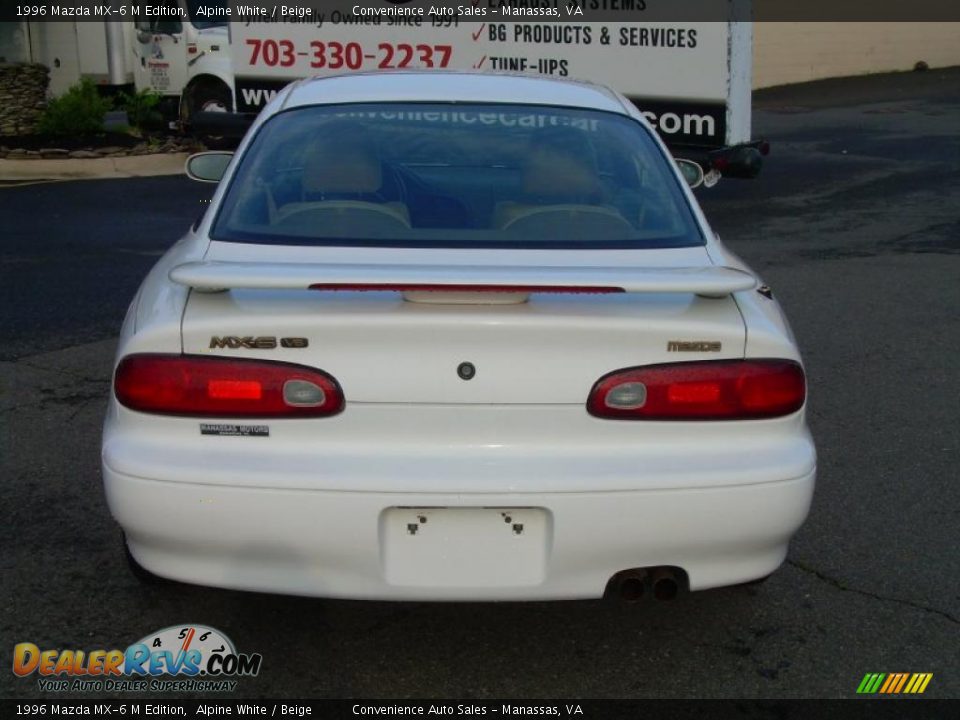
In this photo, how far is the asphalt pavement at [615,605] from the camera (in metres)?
3.62

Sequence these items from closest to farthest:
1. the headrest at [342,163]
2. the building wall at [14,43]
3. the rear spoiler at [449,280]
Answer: the rear spoiler at [449,280], the headrest at [342,163], the building wall at [14,43]

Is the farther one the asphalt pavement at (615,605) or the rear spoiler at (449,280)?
the asphalt pavement at (615,605)

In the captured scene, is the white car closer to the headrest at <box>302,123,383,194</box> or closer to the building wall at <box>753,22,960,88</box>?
the headrest at <box>302,123,383,194</box>

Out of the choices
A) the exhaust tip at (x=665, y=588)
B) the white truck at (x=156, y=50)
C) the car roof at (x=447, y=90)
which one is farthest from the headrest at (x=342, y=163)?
the white truck at (x=156, y=50)

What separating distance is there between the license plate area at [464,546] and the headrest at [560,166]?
132 centimetres

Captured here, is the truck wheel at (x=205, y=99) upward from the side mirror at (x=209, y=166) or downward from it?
downward

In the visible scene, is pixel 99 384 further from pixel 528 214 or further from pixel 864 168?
pixel 864 168

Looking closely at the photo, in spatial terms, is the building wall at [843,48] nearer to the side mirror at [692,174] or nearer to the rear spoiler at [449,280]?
the side mirror at [692,174]

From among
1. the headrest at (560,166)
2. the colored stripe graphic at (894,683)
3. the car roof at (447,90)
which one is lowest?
the colored stripe graphic at (894,683)

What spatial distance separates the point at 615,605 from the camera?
4035 millimetres

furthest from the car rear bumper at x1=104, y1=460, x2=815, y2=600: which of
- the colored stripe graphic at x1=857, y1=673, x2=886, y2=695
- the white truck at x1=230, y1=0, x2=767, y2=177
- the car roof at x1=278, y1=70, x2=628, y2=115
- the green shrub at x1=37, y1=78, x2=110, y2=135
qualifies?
the green shrub at x1=37, y1=78, x2=110, y2=135

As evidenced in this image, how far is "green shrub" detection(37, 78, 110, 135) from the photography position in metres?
15.9

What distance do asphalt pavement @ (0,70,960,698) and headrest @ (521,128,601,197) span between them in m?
1.32

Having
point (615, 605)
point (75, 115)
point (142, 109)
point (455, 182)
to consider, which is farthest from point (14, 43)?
point (615, 605)
